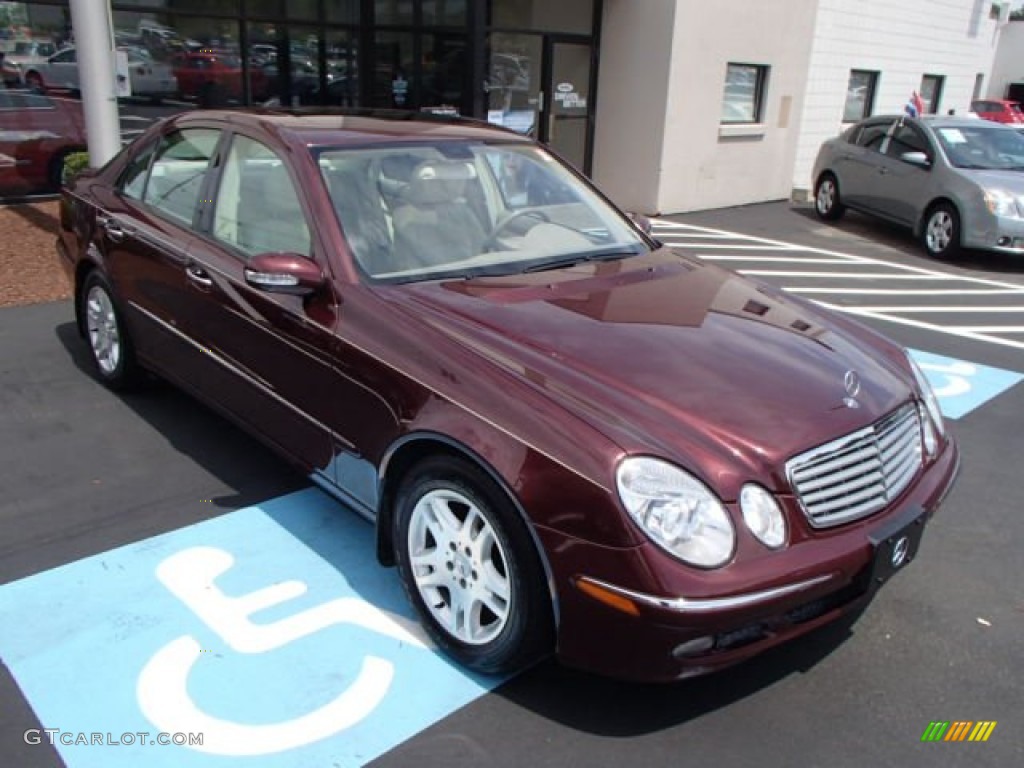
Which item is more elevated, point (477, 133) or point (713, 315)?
point (477, 133)

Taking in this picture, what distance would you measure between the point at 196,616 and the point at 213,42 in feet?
33.6

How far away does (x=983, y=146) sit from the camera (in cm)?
1064

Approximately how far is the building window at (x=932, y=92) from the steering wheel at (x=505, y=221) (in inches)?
744

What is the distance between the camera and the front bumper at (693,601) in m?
2.28

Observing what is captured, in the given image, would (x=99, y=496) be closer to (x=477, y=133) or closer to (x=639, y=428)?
(x=477, y=133)

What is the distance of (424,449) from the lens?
2832 millimetres

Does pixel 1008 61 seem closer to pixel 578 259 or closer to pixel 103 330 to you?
pixel 578 259

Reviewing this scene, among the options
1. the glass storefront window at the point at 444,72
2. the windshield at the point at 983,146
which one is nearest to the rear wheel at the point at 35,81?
the glass storefront window at the point at 444,72

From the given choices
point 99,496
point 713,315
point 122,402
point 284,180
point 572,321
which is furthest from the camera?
point 122,402

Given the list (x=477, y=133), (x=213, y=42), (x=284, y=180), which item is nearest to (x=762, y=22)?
(x=213, y=42)

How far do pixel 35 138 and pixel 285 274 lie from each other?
8.94 m

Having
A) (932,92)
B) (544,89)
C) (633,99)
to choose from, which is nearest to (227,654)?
(544,89)

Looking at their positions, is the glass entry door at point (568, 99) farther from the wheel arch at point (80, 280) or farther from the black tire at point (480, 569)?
the black tire at point (480, 569)

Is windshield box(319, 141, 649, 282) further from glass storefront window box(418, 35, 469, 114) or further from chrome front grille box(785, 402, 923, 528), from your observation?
glass storefront window box(418, 35, 469, 114)
